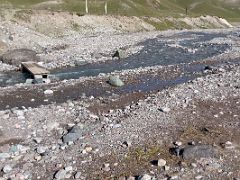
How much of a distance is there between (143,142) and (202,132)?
3.01 meters

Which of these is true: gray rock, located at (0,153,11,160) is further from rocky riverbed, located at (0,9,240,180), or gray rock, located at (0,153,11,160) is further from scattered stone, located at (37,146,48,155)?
scattered stone, located at (37,146,48,155)

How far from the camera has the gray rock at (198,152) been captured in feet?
66.7

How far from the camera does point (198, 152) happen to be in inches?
808

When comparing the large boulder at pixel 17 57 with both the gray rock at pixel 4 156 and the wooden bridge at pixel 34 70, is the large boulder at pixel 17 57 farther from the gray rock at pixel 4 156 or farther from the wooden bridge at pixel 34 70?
the gray rock at pixel 4 156

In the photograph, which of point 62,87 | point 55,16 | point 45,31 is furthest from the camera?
point 55,16

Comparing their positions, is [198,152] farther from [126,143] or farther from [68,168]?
[68,168]

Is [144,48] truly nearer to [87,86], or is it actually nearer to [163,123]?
[87,86]

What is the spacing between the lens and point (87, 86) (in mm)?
36938

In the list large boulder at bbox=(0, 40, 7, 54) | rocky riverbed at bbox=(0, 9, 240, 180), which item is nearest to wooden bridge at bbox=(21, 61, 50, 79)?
rocky riverbed at bbox=(0, 9, 240, 180)

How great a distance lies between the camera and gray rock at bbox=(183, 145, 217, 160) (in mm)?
20328

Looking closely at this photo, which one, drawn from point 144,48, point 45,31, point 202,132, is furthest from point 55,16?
point 202,132

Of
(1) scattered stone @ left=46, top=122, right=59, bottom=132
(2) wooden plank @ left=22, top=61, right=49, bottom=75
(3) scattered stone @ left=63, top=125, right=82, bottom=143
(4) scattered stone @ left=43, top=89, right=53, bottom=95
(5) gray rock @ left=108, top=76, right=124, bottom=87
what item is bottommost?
(2) wooden plank @ left=22, top=61, right=49, bottom=75

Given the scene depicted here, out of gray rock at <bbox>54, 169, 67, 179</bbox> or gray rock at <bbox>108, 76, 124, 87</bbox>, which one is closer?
gray rock at <bbox>54, 169, 67, 179</bbox>

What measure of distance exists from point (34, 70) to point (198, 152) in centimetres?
2431
